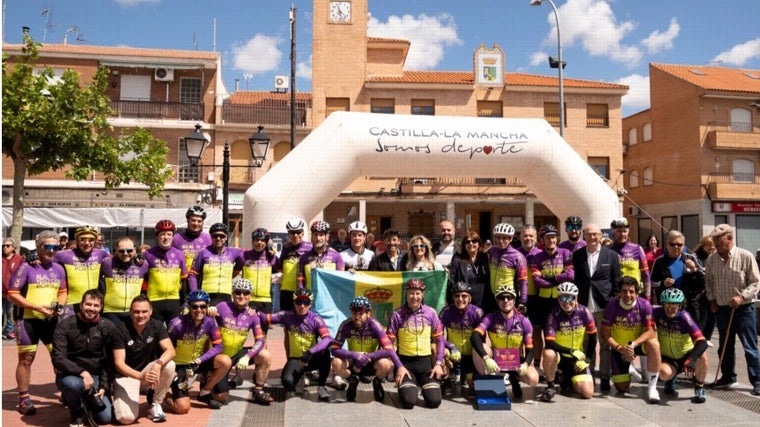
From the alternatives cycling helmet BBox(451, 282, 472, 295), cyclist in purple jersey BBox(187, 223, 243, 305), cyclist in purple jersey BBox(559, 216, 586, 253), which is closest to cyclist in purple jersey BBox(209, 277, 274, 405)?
cyclist in purple jersey BBox(187, 223, 243, 305)

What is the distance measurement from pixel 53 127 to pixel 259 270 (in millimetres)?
10307

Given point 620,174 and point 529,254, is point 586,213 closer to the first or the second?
point 529,254

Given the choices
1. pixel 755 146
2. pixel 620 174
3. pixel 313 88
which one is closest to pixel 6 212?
pixel 313 88

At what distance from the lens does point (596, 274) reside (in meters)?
7.07

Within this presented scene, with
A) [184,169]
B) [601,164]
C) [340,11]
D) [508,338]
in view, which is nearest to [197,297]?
[508,338]

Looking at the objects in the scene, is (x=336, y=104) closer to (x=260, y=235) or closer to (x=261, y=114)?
(x=261, y=114)

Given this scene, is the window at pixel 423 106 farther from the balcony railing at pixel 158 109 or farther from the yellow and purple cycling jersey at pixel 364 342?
the yellow and purple cycling jersey at pixel 364 342

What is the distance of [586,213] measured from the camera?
437 inches

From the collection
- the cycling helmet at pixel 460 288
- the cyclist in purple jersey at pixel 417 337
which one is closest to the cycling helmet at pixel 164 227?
the cyclist in purple jersey at pixel 417 337

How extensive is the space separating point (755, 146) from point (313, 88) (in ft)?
77.1

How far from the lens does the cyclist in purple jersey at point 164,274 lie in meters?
6.64

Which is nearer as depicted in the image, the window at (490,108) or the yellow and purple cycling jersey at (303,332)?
the yellow and purple cycling jersey at (303,332)

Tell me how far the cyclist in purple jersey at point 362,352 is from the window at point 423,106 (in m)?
22.9

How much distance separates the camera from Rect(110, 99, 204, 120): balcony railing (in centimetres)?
2708
